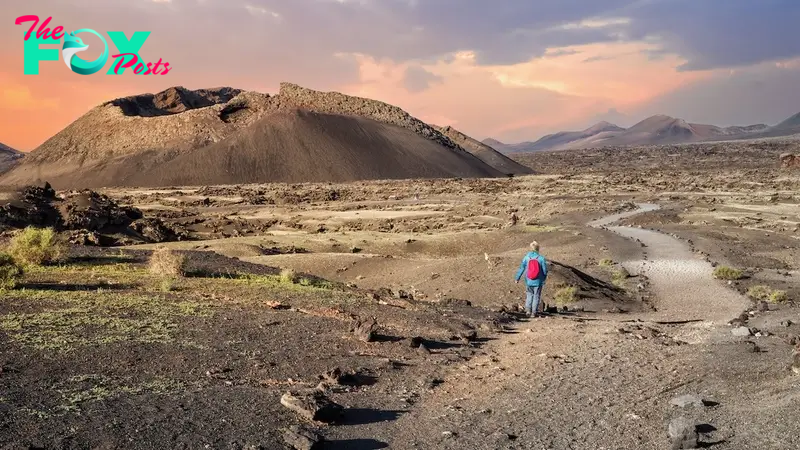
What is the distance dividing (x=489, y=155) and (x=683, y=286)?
118 meters

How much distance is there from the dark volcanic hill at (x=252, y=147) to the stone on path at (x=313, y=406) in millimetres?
84031

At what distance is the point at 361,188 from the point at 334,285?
59086mm

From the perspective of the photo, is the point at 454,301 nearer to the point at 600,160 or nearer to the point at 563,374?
the point at 563,374

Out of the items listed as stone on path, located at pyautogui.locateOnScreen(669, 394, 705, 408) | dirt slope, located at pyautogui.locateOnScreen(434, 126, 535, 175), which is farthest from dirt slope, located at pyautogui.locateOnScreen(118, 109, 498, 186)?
stone on path, located at pyautogui.locateOnScreen(669, 394, 705, 408)

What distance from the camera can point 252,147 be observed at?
320 ft

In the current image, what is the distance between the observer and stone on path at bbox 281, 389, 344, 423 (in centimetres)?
679

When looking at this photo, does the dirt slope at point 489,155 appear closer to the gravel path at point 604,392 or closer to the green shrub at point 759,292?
the green shrub at point 759,292

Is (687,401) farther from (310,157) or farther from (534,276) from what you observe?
(310,157)

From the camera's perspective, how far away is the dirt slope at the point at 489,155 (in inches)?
4776

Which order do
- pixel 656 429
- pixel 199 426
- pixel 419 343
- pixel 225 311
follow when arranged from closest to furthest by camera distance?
1. pixel 199 426
2. pixel 656 429
3. pixel 419 343
4. pixel 225 311

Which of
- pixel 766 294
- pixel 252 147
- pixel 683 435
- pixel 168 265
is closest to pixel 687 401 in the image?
pixel 683 435

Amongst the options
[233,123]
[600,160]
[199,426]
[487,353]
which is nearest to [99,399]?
[199,426]

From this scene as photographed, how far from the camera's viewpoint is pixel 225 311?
11.2 meters

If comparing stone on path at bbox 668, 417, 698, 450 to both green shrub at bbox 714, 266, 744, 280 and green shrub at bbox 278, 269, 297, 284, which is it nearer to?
green shrub at bbox 278, 269, 297, 284
